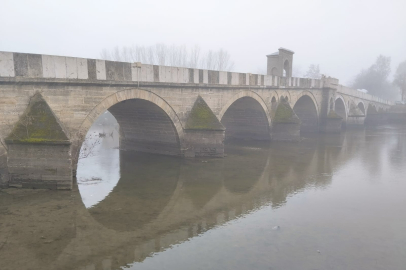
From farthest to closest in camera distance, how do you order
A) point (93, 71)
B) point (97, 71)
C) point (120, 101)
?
point (120, 101) < point (97, 71) < point (93, 71)

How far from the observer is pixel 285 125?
1892cm

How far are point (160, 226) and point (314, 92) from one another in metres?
20.2

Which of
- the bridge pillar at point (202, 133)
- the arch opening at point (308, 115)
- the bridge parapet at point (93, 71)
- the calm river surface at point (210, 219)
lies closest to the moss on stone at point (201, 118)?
the bridge pillar at point (202, 133)

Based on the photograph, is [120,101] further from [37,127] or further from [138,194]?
[138,194]

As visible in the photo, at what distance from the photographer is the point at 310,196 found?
8.86 meters

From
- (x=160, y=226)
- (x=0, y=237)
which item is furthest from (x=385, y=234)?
(x=0, y=237)

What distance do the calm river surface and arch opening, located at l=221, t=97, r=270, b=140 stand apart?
6.41 metres

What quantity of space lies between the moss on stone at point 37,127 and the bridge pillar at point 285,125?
1349cm

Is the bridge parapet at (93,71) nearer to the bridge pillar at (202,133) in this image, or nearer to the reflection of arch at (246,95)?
the reflection of arch at (246,95)

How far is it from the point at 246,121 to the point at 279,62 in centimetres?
510

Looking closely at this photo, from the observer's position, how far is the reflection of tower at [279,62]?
846 inches

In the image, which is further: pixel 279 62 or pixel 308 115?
pixel 308 115

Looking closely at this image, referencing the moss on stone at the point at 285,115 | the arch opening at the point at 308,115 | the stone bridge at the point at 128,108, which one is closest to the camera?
the stone bridge at the point at 128,108

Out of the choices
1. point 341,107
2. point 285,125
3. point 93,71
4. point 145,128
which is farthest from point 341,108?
point 93,71
